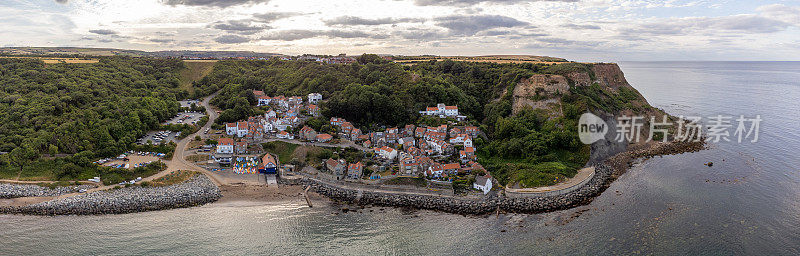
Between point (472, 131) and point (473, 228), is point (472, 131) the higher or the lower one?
the higher one

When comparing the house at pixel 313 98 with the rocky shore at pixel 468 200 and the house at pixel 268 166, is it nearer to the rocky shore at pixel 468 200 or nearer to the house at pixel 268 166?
the house at pixel 268 166

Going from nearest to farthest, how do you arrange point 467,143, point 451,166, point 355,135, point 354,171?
point 354,171, point 451,166, point 467,143, point 355,135

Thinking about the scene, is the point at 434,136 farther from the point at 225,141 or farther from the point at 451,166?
the point at 225,141

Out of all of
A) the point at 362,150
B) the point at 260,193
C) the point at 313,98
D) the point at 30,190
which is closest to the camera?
the point at 30,190

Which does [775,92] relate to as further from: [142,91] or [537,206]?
[142,91]

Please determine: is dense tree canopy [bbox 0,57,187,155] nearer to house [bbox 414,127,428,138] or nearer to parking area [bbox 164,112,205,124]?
parking area [bbox 164,112,205,124]

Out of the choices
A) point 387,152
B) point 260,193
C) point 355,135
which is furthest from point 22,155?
point 387,152

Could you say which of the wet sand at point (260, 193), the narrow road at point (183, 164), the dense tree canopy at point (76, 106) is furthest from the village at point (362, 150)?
the dense tree canopy at point (76, 106)
